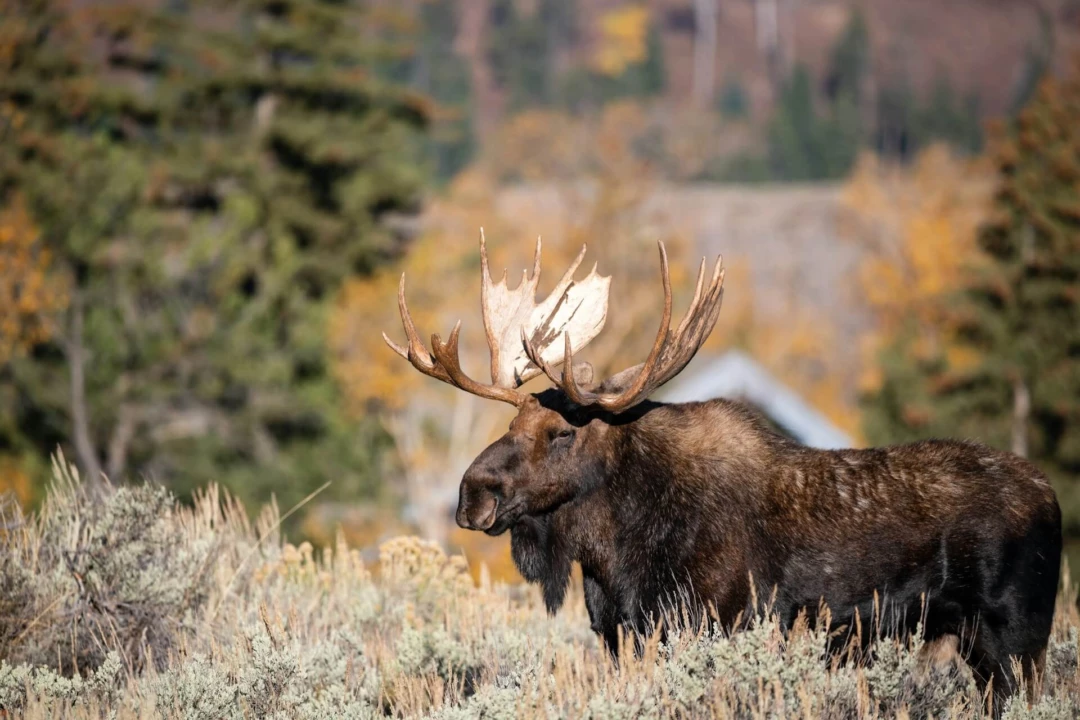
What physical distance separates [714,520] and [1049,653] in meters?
1.76

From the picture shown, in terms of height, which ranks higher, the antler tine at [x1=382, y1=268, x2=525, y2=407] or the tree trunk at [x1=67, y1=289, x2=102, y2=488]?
the antler tine at [x1=382, y1=268, x2=525, y2=407]

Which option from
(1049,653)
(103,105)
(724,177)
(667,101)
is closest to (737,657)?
(1049,653)

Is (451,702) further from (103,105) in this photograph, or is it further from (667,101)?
(667,101)

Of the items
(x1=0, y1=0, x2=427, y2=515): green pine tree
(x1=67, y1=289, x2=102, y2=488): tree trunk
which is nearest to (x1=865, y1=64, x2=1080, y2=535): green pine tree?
(x1=0, y1=0, x2=427, y2=515): green pine tree

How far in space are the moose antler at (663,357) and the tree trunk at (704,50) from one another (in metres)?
110

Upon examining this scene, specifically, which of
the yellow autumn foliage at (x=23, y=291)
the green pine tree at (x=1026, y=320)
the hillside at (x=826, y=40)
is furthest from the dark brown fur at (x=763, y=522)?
the hillside at (x=826, y=40)

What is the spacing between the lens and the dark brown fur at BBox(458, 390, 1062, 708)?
211 inches

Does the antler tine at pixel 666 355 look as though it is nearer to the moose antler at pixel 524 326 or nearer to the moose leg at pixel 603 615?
the moose antler at pixel 524 326

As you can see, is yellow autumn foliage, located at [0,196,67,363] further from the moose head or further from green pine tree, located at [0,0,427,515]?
the moose head

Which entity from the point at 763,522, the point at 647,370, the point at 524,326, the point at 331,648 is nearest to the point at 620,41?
the point at 524,326

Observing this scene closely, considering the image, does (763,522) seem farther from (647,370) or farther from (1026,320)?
(1026,320)

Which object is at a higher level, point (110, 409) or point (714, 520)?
point (714, 520)

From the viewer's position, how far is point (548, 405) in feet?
19.5

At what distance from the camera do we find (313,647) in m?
6.06
